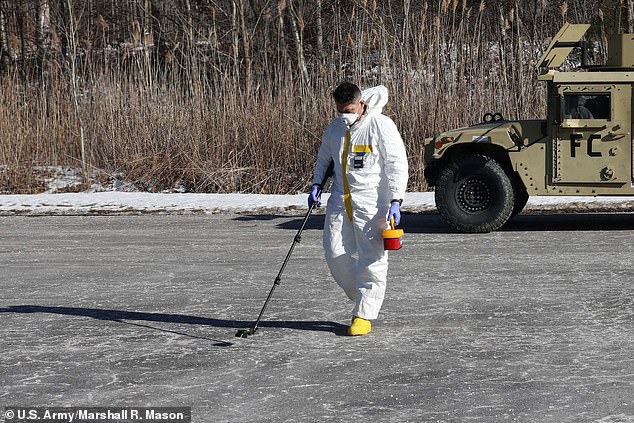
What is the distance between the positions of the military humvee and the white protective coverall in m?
5.65

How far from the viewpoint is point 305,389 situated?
6.21 meters

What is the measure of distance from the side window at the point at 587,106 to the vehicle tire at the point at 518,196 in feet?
3.10

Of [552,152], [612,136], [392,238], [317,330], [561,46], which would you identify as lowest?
[317,330]

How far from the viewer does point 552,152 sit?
13.1 metres

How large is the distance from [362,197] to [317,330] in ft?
3.10

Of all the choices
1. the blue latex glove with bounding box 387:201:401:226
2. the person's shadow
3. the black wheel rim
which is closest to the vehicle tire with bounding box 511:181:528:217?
the black wheel rim

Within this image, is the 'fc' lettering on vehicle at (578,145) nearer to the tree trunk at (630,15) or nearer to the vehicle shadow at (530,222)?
the vehicle shadow at (530,222)

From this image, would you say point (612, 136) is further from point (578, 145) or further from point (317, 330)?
point (317, 330)

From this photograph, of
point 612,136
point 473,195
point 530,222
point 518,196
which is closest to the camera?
point 612,136

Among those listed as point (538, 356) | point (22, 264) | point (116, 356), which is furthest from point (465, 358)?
point (22, 264)

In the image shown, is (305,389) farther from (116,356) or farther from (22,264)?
(22,264)

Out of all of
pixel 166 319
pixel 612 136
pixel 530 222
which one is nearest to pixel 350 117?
pixel 166 319

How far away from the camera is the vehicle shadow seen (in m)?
13.6

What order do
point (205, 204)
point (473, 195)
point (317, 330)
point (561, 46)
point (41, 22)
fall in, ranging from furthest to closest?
point (41, 22), point (205, 204), point (561, 46), point (473, 195), point (317, 330)
